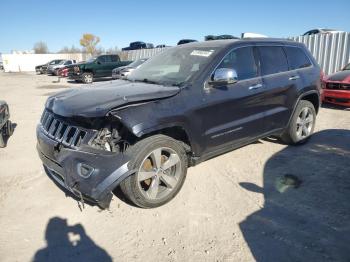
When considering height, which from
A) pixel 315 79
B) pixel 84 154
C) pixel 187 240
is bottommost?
pixel 187 240

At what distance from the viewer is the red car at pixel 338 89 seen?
827 centimetres

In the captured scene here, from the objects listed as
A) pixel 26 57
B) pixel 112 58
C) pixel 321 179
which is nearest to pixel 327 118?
pixel 321 179

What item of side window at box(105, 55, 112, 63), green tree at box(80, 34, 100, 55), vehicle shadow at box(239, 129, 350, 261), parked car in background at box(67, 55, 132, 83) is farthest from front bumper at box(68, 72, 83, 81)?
green tree at box(80, 34, 100, 55)

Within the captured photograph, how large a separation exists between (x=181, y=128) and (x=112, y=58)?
698 inches

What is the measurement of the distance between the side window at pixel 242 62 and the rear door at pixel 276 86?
0.19 m

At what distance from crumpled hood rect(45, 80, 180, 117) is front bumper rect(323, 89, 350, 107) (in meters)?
6.47

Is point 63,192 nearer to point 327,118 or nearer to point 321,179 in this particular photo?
point 321,179

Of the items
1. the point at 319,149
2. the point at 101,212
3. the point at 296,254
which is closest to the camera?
the point at 296,254

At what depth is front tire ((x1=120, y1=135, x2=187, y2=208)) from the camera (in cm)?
314

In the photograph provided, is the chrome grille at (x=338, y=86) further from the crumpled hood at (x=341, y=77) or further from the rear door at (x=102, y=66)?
the rear door at (x=102, y=66)

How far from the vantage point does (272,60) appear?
4738 mm

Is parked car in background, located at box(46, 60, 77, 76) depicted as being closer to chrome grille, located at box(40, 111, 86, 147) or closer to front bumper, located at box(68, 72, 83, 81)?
front bumper, located at box(68, 72, 83, 81)

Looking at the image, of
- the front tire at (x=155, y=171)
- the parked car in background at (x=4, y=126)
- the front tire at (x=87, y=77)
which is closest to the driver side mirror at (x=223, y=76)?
the front tire at (x=155, y=171)

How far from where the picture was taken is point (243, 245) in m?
2.79
